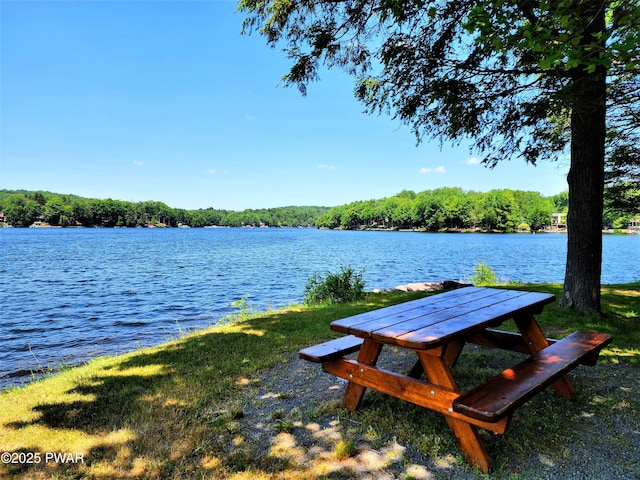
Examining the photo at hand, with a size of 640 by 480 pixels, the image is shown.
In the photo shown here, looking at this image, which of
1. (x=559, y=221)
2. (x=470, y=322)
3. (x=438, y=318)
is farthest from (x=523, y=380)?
(x=559, y=221)

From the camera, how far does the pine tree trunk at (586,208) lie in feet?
19.1

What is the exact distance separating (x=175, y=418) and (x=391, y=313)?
206cm

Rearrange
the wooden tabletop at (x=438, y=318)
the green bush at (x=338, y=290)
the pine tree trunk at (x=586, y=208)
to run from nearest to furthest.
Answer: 1. the wooden tabletop at (x=438, y=318)
2. the pine tree trunk at (x=586, y=208)
3. the green bush at (x=338, y=290)

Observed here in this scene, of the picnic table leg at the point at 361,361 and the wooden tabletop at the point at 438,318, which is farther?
the picnic table leg at the point at 361,361

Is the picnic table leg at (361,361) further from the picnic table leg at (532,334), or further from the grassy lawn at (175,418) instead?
the picnic table leg at (532,334)

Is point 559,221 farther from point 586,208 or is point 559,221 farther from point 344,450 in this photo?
point 344,450

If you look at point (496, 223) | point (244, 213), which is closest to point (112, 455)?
point (496, 223)

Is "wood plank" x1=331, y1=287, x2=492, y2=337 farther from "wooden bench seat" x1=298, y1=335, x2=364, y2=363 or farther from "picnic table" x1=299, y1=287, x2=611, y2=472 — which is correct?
"wooden bench seat" x1=298, y1=335, x2=364, y2=363

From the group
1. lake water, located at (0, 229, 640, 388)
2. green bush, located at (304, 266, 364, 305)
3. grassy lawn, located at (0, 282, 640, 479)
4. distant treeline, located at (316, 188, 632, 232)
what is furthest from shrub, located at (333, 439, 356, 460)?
distant treeline, located at (316, 188, 632, 232)

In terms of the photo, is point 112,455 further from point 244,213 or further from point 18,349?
point 244,213

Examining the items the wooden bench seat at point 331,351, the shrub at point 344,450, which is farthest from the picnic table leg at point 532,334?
the shrub at point 344,450

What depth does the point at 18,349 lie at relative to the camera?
8273 millimetres

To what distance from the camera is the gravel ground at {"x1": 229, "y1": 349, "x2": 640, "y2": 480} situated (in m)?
Answer: 2.33

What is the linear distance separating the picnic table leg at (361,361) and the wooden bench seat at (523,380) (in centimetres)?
85
